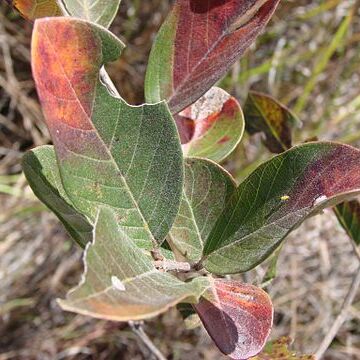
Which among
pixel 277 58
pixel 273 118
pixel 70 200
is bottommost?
pixel 277 58

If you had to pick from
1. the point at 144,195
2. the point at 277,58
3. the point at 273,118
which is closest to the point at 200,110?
the point at 273,118

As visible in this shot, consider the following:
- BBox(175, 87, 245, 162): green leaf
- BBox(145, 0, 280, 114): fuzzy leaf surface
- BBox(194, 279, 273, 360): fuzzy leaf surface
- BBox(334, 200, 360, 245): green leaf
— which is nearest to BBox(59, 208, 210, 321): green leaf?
BBox(194, 279, 273, 360): fuzzy leaf surface

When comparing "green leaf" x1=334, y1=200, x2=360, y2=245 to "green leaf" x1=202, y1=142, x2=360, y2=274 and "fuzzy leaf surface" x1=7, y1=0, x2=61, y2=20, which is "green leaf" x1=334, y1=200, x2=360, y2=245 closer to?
"green leaf" x1=202, y1=142, x2=360, y2=274

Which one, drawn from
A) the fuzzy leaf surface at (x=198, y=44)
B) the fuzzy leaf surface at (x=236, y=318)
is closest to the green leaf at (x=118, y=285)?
the fuzzy leaf surface at (x=236, y=318)

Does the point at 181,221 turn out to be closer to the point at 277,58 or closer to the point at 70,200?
the point at 70,200

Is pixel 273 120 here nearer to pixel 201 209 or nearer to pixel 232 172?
pixel 201 209

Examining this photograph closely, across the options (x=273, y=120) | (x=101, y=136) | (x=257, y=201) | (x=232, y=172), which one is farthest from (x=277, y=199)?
(x=232, y=172)
